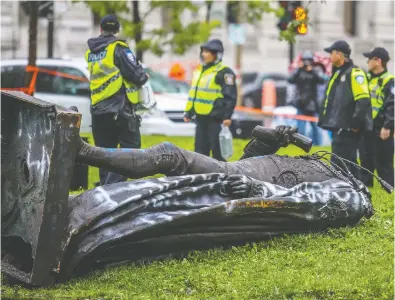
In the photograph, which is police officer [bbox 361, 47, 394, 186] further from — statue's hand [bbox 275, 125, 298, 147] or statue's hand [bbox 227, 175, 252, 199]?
statue's hand [bbox 227, 175, 252, 199]

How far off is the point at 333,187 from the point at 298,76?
11.8 meters

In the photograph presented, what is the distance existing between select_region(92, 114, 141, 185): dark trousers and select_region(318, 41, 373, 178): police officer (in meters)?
2.13

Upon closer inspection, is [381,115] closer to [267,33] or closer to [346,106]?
[346,106]

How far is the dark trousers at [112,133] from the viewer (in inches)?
431

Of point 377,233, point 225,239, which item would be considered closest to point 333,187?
point 377,233

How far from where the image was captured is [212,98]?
41.0 ft

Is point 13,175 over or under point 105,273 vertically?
over

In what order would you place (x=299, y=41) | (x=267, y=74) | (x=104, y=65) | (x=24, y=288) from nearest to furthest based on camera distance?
1. (x=24, y=288)
2. (x=104, y=65)
3. (x=267, y=74)
4. (x=299, y=41)

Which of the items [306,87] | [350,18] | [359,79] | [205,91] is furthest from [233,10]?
[350,18]

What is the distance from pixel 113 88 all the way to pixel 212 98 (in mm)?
1893

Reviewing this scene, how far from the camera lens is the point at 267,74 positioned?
3631 cm

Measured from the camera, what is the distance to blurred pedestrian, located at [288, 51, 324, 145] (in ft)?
64.1

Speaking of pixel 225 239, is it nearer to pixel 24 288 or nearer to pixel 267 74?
pixel 24 288

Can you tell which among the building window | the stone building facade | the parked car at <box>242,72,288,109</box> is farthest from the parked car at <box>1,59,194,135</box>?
the building window
